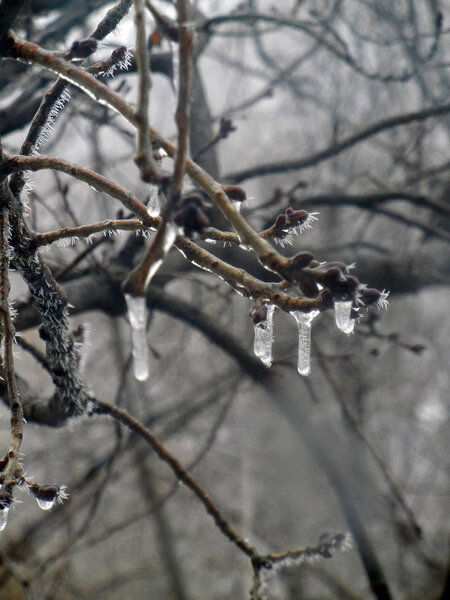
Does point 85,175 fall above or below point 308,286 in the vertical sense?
above

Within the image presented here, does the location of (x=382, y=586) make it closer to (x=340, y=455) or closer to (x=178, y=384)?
(x=340, y=455)

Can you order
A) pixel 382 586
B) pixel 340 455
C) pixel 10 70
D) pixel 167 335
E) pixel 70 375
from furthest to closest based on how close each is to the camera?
pixel 167 335
pixel 340 455
pixel 10 70
pixel 382 586
pixel 70 375

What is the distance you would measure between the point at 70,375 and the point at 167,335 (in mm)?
4238

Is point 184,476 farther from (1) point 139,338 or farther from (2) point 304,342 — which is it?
(1) point 139,338

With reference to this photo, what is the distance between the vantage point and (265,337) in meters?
0.92

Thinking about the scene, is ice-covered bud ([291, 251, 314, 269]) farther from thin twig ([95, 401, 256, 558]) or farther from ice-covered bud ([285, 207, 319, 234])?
thin twig ([95, 401, 256, 558])

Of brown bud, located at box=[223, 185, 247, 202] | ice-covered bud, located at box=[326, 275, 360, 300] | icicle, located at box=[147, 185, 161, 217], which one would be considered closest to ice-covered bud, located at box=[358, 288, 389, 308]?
ice-covered bud, located at box=[326, 275, 360, 300]

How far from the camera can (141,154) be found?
0.63m

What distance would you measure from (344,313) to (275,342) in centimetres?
403

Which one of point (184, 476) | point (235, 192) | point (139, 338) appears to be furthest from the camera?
point (184, 476)

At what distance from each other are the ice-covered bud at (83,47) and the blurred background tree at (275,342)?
60.5 inches

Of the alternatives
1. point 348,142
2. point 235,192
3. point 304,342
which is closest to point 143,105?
point 235,192

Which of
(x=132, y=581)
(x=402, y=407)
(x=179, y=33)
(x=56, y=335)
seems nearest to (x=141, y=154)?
(x=179, y=33)

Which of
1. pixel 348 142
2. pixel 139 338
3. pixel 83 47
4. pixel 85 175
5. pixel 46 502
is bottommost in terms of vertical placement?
pixel 46 502
